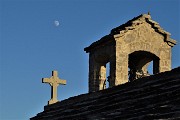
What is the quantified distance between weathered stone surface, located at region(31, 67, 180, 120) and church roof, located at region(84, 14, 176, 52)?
300 cm

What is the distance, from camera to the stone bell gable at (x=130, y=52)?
13.1 metres

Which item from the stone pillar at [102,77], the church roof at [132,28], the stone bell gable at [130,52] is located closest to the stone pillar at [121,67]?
the stone bell gable at [130,52]

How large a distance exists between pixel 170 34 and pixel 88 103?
15.8ft

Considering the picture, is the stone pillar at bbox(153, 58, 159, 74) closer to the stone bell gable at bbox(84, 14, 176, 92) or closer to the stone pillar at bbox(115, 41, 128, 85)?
the stone bell gable at bbox(84, 14, 176, 92)

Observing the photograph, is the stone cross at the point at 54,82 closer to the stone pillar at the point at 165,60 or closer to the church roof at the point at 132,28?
the church roof at the point at 132,28

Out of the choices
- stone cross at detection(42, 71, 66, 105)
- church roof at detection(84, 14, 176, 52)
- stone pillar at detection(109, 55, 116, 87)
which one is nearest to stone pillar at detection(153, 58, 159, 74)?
church roof at detection(84, 14, 176, 52)

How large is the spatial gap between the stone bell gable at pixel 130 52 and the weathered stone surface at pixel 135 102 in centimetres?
242

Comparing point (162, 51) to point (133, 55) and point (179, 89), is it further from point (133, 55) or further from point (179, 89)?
point (179, 89)

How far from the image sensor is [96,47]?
1408 cm

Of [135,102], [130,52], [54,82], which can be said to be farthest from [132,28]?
[135,102]

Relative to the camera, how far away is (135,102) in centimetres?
845

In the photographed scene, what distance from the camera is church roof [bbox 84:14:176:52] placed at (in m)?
13.4

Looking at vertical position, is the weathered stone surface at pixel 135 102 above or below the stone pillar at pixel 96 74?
below

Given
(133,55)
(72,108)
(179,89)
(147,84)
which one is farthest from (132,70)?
(179,89)
